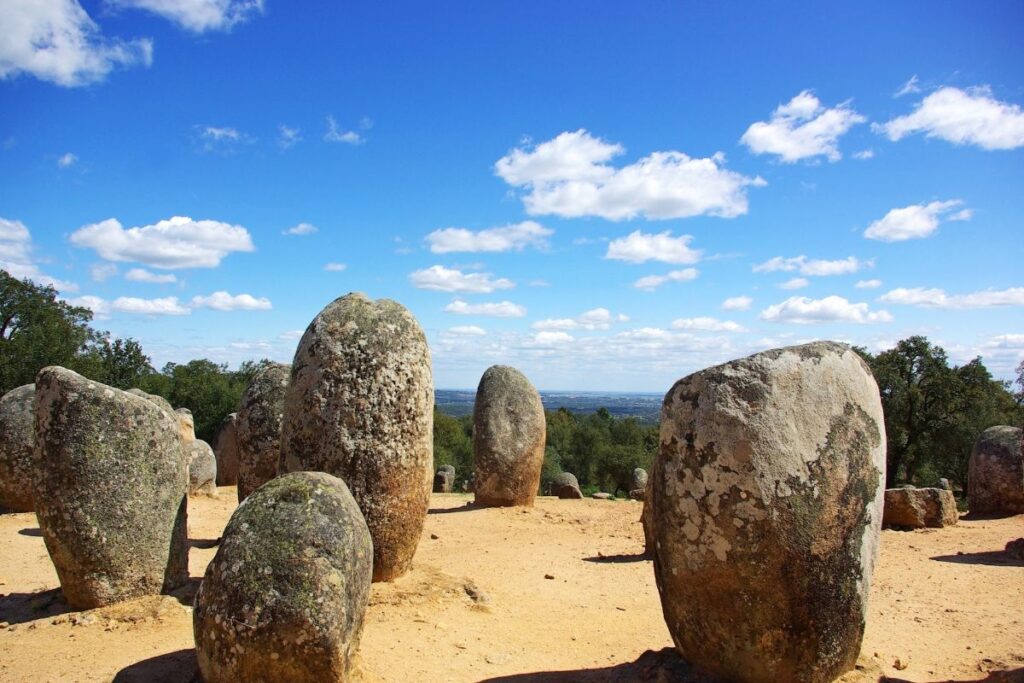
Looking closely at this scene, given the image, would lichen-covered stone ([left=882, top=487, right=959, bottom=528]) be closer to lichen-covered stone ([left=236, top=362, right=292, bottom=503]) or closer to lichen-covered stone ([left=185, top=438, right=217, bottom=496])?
lichen-covered stone ([left=236, top=362, right=292, bottom=503])

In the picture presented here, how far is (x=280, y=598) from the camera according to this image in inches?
172

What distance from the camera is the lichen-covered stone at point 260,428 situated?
35.4 feet

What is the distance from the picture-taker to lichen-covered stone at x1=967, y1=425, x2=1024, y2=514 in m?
14.6

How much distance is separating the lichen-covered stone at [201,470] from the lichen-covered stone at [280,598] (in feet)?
39.0

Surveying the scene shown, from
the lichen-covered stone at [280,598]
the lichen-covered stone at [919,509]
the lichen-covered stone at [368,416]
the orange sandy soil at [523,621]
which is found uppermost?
the lichen-covered stone at [368,416]

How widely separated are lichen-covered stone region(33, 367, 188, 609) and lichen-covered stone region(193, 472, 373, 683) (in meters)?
2.70

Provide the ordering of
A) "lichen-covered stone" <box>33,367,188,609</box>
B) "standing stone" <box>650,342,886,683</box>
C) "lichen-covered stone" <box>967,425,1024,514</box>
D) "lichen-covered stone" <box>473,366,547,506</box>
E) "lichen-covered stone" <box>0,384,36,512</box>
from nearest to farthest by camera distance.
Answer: "standing stone" <box>650,342,886,683</box>, "lichen-covered stone" <box>33,367,188,609</box>, "lichen-covered stone" <box>0,384,36,512</box>, "lichen-covered stone" <box>967,425,1024,514</box>, "lichen-covered stone" <box>473,366,547,506</box>

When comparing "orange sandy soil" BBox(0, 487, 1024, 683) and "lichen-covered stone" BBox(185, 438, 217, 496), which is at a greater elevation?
"lichen-covered stone" BBox(185, 438, 217, 496)

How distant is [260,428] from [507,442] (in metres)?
5.81

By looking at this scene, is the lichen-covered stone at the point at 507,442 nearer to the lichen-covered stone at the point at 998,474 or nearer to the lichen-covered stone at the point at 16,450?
the lichen-covered stone at the point at 16,450

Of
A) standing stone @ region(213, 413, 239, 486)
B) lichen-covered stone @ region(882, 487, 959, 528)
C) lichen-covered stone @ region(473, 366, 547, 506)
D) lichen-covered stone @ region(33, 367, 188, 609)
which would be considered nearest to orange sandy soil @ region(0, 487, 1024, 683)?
lichen-covered stone @ region(33, 367, 188, 609)

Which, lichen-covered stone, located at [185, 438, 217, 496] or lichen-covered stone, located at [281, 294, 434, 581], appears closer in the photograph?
lichen-covered stone, located at [281, 294, 434, 581]

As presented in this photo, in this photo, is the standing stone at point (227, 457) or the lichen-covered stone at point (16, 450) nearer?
the lichen-covered stone at point (16, 450)

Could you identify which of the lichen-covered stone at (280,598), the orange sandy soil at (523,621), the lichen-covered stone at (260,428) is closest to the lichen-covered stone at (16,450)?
the orange sandy soil at (523,621)
